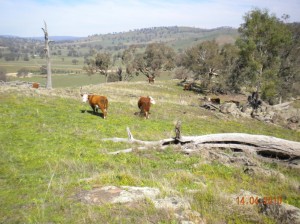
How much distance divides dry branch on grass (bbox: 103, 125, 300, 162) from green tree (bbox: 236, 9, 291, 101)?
93.8 feet

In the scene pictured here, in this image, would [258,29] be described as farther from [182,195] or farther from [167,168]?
[182,195]

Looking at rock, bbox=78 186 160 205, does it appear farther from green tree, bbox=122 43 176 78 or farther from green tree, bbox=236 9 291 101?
green tree, bbox=122 43 176 78

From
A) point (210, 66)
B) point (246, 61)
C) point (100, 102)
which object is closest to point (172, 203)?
point (100, 102)

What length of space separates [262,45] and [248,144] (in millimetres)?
31532

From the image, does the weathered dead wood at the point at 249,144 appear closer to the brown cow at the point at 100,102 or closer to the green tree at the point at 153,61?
the brown cow at the point at 100,102

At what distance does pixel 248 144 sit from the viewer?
13680mm

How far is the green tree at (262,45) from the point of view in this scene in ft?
129

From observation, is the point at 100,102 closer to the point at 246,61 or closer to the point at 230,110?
the point at 230,110

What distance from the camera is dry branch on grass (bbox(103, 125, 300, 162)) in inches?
508

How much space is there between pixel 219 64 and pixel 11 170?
191 ft

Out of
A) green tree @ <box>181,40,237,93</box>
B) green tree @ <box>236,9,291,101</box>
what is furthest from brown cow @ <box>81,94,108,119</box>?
green tree @ <box>181,40,237,93</box>

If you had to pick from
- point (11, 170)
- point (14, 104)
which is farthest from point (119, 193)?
point (14, 104)

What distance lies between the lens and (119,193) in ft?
25.6

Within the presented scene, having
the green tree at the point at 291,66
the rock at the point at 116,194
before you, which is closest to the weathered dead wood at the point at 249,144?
the rock at the point at 116,194
